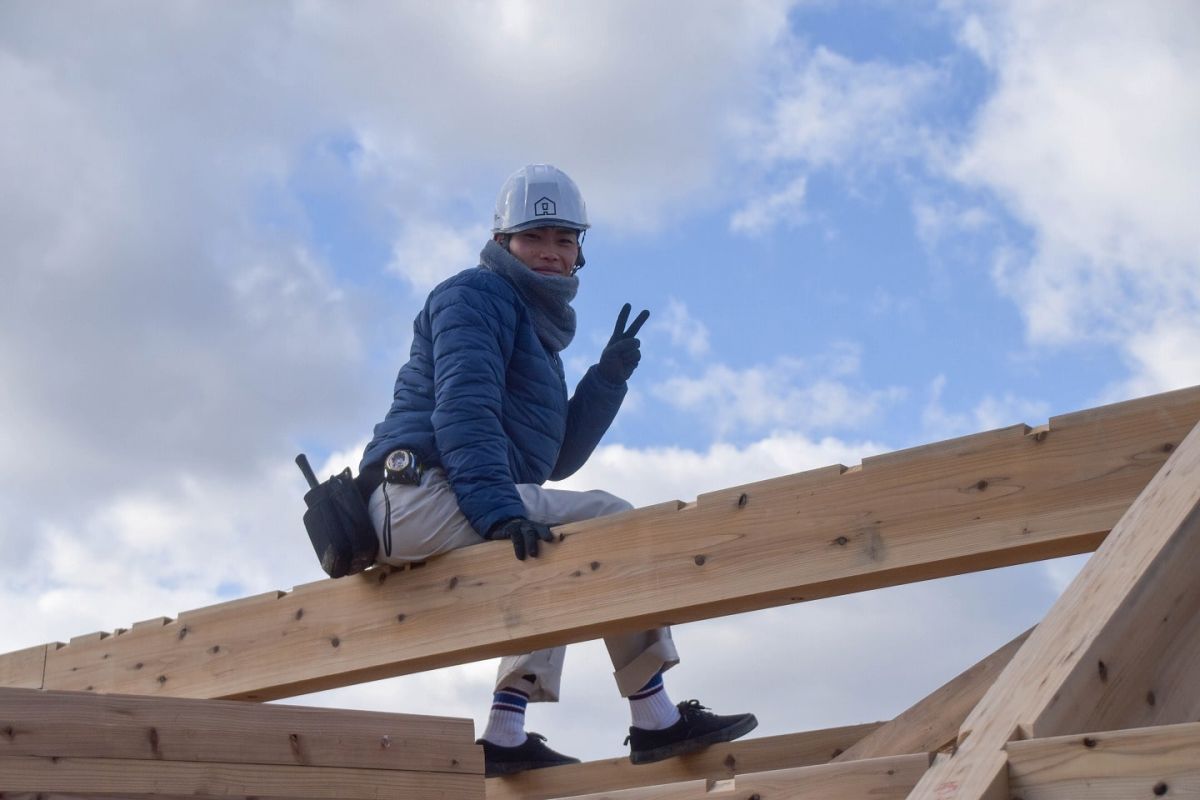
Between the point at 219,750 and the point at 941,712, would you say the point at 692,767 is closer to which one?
the point at 941,712

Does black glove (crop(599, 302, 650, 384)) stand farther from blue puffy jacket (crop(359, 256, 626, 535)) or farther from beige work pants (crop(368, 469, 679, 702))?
beige work pants (crop(368, 469, 679, 702))

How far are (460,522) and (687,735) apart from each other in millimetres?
929

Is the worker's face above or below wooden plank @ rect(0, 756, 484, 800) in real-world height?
above

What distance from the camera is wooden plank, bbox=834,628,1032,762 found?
142 inches

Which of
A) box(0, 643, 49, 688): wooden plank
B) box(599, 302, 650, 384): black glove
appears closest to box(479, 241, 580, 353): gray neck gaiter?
box(599, 302, 650, 384): black glove

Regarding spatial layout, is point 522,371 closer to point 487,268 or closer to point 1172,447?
point 487,268

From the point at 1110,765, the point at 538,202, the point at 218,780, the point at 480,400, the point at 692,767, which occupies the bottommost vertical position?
the point at 1110,765

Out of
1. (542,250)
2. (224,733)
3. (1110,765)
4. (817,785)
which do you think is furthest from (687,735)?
(1110,765)

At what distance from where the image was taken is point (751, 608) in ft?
11.7

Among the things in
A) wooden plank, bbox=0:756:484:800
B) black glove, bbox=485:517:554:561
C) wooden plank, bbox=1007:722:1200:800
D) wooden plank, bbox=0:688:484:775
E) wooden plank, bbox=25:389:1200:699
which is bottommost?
wooden plank, bbox=1007:722:1200:800

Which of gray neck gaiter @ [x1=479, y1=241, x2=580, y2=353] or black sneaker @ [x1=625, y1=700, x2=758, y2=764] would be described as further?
gray neck gaiter @ [x1=479, y1=241, x2=580, y2=353]

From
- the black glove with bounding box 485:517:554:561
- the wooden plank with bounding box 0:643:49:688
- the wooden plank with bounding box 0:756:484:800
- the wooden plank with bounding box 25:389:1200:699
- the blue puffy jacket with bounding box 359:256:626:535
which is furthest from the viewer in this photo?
the wooden plank with bounding box 0:643:49:688

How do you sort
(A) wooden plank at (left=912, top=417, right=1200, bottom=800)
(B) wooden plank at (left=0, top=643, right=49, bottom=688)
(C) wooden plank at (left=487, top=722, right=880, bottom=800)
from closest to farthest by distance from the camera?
(A) wooden plank at (left=912, top=417, right=1200, bottom=800)
(C) wooden plank at (left=487, top=722, right=880, bottom=800)
(B) wooden plank at (left=0, top=643, right=49, bottom=688)

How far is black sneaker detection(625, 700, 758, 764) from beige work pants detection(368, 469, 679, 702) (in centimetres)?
15
